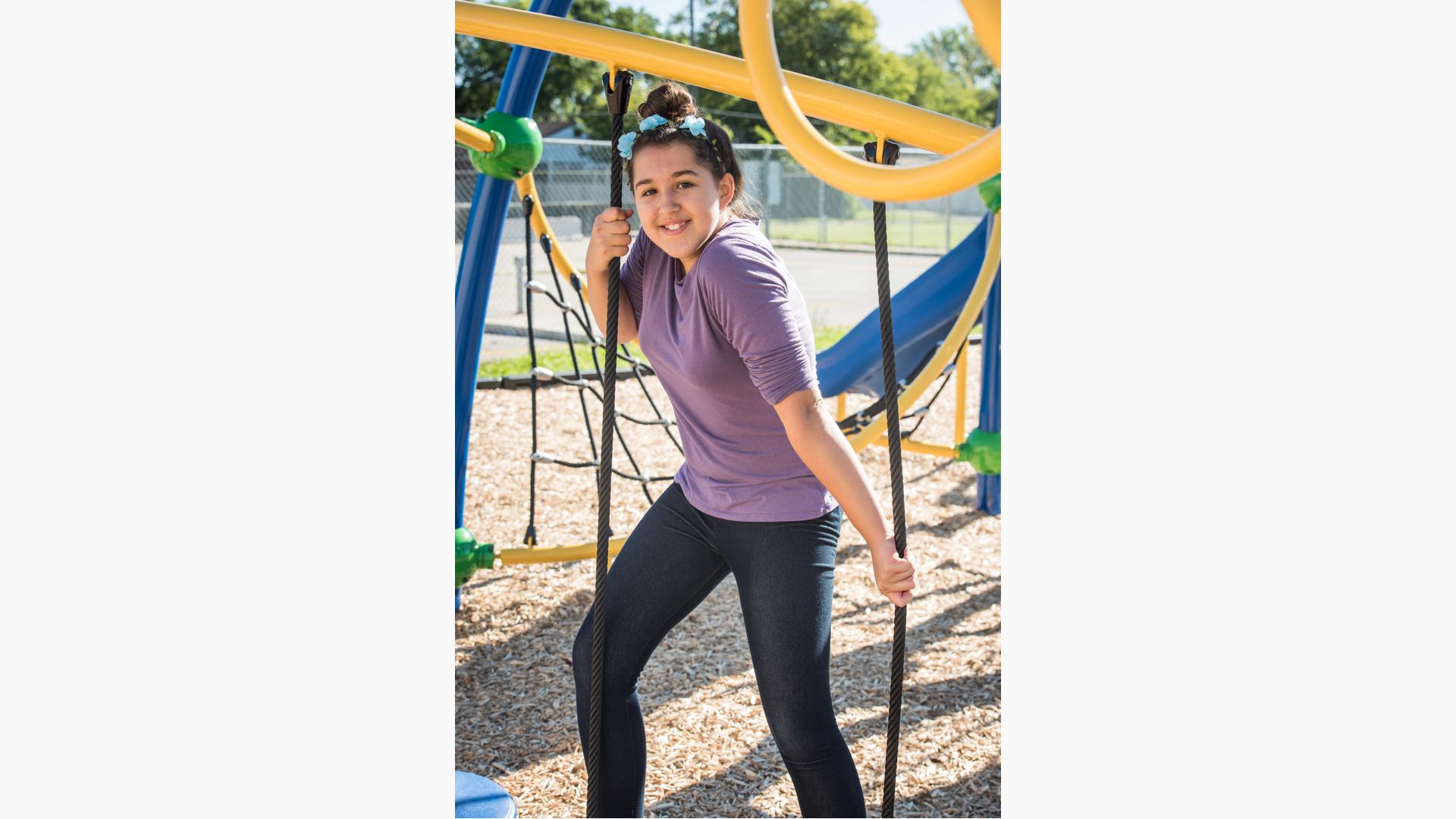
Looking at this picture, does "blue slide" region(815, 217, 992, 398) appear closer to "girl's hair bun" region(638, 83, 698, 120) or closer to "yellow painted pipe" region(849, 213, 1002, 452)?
"yellow painted pipe" region(849, 213, 1002, 452)

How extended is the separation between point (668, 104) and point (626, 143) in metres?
0.11

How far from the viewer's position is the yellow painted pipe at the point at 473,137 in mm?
3375

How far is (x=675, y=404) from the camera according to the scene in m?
2.11

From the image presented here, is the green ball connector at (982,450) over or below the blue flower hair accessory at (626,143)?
below

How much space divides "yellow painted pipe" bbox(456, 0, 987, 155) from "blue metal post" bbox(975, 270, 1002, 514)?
2.54 metres

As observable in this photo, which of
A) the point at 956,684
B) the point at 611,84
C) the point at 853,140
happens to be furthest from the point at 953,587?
the point at 853,140

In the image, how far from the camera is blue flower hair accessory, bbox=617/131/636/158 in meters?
1.96

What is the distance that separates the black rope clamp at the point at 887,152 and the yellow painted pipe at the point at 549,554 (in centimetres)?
217

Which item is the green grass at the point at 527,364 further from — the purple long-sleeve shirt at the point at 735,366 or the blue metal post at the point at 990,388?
the purple long-sleeve shirt at the point at 735,366

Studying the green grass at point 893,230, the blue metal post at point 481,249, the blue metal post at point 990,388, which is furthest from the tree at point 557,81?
the blue metal post at point 481,249

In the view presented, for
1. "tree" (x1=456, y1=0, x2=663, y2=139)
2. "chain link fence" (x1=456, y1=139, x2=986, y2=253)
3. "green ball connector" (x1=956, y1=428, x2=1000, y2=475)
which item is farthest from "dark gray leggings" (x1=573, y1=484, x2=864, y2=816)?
"tree" (x1=456, y1=0, x2=663, y2=139)

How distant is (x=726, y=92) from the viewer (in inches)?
91.5

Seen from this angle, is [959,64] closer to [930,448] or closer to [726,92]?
[930,448]

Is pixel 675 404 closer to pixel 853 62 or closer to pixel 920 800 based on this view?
pixel 920 800
